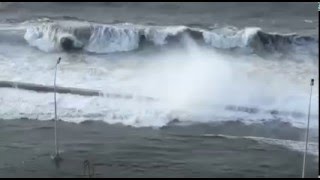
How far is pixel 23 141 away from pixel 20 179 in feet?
2.61

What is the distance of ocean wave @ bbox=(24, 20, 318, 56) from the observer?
7.79 metres

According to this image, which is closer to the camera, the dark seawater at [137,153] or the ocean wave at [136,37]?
the dark seawater at [137,153]

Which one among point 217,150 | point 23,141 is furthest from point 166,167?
point 23,141

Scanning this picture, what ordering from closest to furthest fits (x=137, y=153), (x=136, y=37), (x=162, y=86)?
(x=137, y=153) → (x=162, y=86) → (x=136, y=37)

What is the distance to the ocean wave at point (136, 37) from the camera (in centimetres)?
779

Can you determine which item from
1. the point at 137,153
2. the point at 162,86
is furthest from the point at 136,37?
the point at 137,153

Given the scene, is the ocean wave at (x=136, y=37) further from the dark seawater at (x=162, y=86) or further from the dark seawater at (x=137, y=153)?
the dark seawater at (x=137, y=153)

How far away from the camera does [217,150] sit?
7391mm

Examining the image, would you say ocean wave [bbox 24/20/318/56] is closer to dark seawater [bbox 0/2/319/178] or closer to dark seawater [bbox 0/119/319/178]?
dark seawater [bbox 0/2/319/178]

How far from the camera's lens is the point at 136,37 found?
827 centimetres

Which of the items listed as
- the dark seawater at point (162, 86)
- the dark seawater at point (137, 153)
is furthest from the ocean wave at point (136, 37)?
the dark seawater at point (137, 153)

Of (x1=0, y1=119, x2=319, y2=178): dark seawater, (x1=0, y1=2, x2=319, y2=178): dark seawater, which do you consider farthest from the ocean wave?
(x1=0, y1=119, x2=319, y2=178): dark seawater

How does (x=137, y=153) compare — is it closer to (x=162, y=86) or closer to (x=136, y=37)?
(x=162, y=86)

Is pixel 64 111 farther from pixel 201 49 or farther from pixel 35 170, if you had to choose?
pixel 201 49
